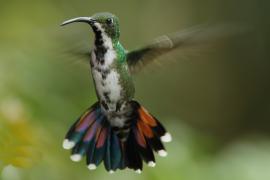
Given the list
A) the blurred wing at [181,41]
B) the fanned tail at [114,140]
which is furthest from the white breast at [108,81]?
the blurred wing at [181,41]

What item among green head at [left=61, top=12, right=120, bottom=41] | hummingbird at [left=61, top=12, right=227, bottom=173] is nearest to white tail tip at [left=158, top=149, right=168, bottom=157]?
hummingbird at [left=61, top=12, right=227, bottom=173]

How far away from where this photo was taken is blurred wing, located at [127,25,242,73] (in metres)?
1.39

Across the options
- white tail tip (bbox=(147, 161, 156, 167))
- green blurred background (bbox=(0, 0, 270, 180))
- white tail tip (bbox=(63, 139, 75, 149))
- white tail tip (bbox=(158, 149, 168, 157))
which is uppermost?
white tail tip (bbox=(63, 139, 75, 149))

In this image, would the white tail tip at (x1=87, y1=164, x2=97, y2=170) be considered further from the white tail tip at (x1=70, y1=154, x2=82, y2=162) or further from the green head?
the green head

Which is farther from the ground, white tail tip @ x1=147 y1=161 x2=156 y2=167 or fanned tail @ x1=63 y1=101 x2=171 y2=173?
fanned tail @ x1=63 y1=101 x2=171 y2=173

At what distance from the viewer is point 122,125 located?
1432 mm

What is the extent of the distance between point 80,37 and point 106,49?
345 mm

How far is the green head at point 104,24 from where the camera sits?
3.67 feet

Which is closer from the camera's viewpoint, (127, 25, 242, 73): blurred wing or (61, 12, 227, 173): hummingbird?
(61, 12, 227, 173): hummingbird

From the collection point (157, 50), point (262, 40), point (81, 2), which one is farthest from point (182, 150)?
point (262, 40)

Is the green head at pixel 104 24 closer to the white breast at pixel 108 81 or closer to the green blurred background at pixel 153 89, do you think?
the white breast at pixel 108 81

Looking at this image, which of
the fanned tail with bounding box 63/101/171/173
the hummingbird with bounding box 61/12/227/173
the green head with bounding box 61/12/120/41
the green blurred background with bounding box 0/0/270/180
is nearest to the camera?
the green head with bounding box 61/12/120/41

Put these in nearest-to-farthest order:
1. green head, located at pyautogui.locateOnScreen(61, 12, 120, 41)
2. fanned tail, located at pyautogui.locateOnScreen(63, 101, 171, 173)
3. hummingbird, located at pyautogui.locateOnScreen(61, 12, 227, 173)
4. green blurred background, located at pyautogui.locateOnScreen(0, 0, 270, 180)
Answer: green head, located at pyautogui.locateOnScreen(61, 12, 120, 41) → hummingbird, located at pyautogui.locateOnScreen(61, 12, 227, 173) → fanned tail, located at pyautogui.locateOnScreen(63, 101, 171, 173) → green blurred background, located at pyautogui.locateOnScreen(0, 0, 270, 180)

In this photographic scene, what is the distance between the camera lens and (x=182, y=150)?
281cm
